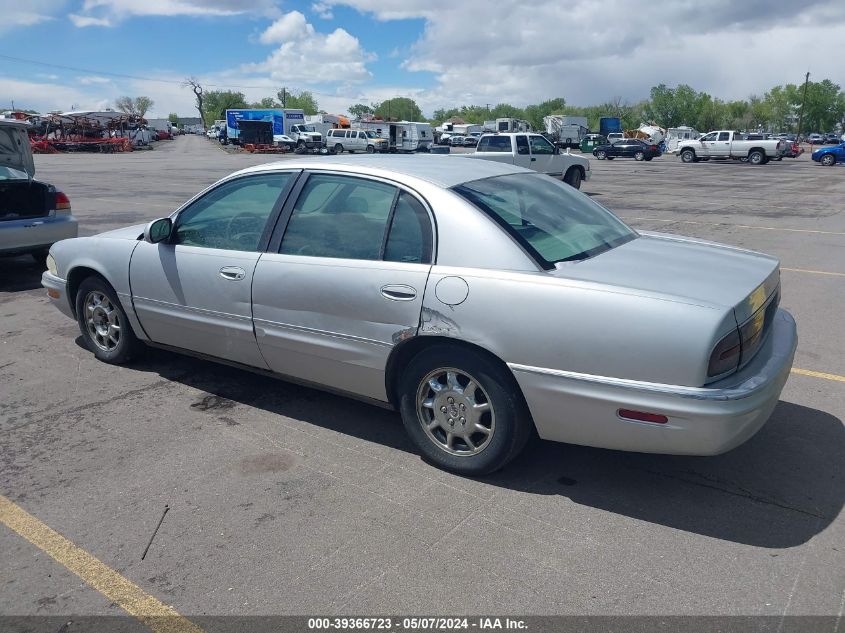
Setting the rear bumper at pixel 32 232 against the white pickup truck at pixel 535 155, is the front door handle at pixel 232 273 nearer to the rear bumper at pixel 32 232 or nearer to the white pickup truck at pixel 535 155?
the rear bumper at pixel 32 232

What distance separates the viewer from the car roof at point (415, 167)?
3.91 meters

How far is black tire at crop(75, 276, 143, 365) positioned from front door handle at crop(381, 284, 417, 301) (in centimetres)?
243

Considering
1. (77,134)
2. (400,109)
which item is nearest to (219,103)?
(400,109)

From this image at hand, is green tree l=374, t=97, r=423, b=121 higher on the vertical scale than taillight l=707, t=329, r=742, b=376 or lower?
higher

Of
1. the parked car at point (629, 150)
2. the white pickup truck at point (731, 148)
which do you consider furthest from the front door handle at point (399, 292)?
the parked car at point (629, 150)

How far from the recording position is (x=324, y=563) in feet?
9.58

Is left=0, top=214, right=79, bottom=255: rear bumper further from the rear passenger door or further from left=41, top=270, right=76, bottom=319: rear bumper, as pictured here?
the rear passenger door

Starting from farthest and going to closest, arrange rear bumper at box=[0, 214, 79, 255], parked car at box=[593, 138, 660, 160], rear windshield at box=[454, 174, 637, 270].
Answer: parked car at box=[593, 138, 660, 160]
rear bumper at box=[0, 214, 79, 255]
rear windshield at box=[454, 174, 637, 270]

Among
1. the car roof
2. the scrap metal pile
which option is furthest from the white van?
the car roof

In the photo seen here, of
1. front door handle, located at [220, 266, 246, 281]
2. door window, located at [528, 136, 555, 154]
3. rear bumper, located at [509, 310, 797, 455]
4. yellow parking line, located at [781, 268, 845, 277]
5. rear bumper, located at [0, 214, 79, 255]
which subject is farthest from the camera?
door window, located at [528, 136, 555, 154]

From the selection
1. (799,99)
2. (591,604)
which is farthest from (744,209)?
(799,99)

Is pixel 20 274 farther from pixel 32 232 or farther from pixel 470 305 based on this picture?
pixel 470 305

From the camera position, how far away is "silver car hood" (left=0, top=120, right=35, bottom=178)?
8.98 meters

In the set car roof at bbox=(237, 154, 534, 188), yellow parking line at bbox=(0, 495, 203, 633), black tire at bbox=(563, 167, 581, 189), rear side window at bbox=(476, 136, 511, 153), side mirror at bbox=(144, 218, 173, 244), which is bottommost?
yellow parking line at bbox=(0, 495, 203, 633)
